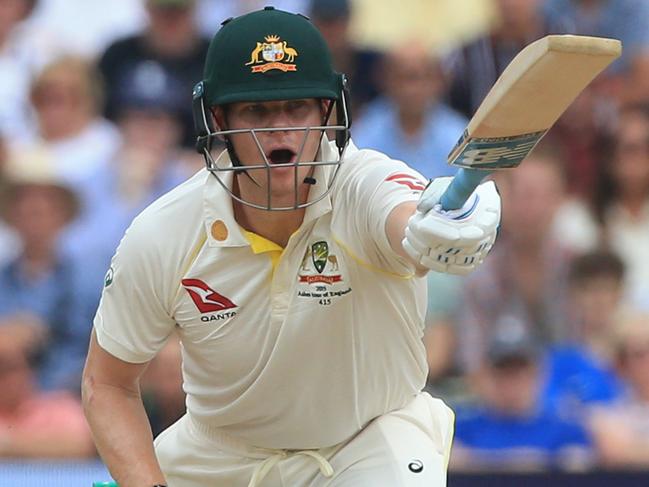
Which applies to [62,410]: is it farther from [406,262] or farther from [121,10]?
[406,262]

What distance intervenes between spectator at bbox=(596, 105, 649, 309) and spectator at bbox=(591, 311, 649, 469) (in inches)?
6.2

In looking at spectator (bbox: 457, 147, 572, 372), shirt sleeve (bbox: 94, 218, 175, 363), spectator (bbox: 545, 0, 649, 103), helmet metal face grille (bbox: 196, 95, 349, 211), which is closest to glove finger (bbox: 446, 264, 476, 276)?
helmet metal face grille (bbox: 196, 95, 349, 211)

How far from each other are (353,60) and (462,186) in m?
4.61

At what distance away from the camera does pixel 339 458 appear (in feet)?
14.0

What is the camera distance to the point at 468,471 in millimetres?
6719

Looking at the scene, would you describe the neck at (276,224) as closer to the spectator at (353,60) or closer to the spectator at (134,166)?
the spectator at (134,166)

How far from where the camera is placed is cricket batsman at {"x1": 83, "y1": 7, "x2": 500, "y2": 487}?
159 inches

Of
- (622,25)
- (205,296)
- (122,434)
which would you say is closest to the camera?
(205,296)

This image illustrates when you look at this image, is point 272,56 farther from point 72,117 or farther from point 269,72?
point 72,117

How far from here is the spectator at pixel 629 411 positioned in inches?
280

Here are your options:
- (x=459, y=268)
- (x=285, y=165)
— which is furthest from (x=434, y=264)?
(x=285, y=165)

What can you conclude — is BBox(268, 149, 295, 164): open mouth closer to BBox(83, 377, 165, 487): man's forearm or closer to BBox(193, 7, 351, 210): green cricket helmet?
BBox(193, 7, 351, 210): green cricket helmet

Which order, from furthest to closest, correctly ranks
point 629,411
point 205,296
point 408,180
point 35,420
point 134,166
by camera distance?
point 134,166, point 629,411, point 35,420, point 205,296, point 408,180

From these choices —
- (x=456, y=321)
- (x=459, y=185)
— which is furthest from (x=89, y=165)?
(x=459, y=185)
